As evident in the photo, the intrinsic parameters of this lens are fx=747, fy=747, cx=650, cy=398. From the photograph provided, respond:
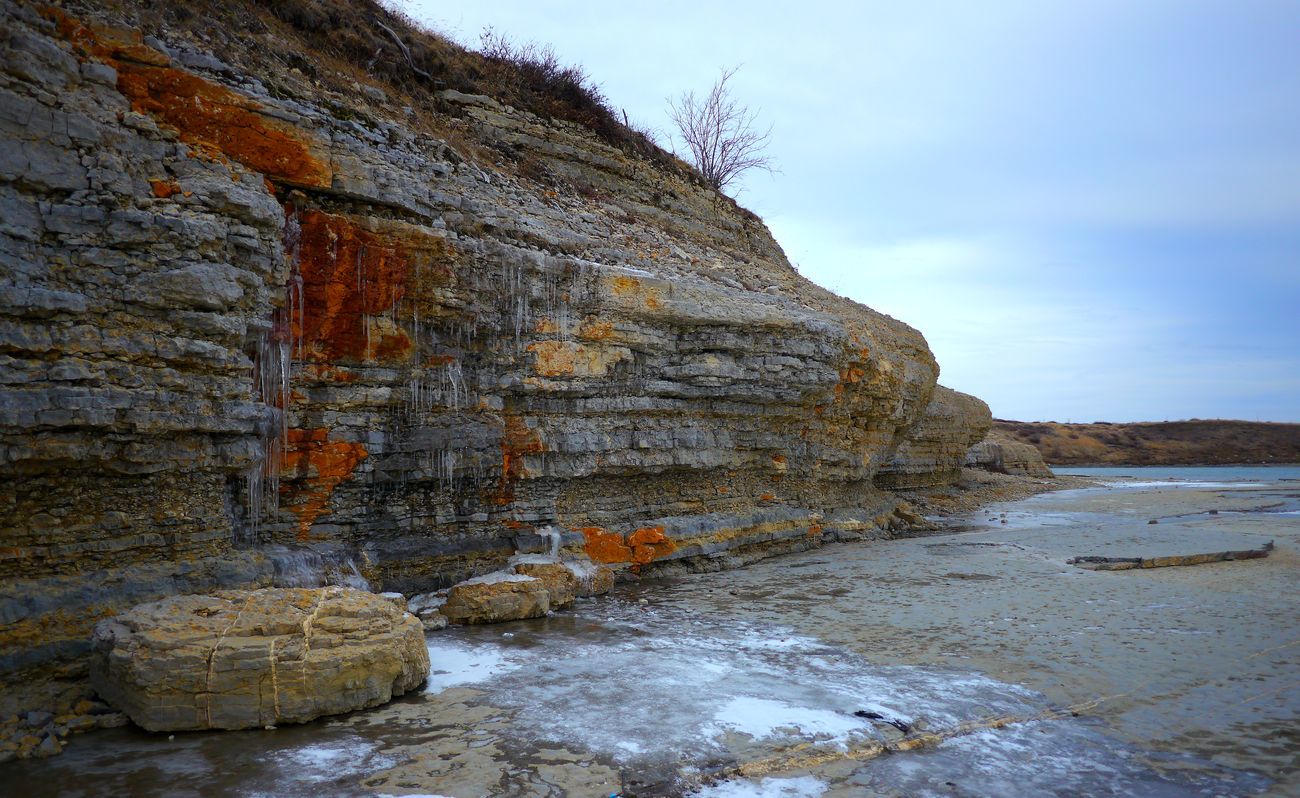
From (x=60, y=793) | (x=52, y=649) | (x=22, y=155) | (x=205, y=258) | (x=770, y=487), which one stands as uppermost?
(x=22, y=155)

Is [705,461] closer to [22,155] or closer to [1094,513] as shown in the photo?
[22,155]

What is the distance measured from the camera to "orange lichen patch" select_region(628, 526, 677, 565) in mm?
11484

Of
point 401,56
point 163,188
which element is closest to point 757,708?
point 163,188

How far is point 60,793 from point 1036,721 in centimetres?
651

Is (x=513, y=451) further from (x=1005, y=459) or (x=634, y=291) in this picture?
(x=1005, y=459)

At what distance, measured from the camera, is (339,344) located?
8.67m

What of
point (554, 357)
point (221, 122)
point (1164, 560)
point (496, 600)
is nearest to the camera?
point (221, 122)

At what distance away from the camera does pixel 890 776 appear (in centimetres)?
475

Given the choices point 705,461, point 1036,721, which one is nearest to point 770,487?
point 705,461

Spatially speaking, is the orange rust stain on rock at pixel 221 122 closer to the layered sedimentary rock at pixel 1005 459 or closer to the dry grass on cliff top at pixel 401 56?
the dry grass on cliff top at pixel 401 56

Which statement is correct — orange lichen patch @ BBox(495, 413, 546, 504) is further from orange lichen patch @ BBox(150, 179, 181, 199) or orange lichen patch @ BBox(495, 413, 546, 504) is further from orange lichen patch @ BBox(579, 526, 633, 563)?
orange lichen patch @ BBox(150, 179, 181, 199)

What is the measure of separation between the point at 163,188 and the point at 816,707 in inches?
285

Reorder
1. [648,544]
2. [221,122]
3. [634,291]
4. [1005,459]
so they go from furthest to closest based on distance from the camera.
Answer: [1005,459], [648,544], [634,291], [221,122]

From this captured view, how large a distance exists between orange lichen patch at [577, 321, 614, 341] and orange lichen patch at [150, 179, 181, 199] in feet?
16.9
